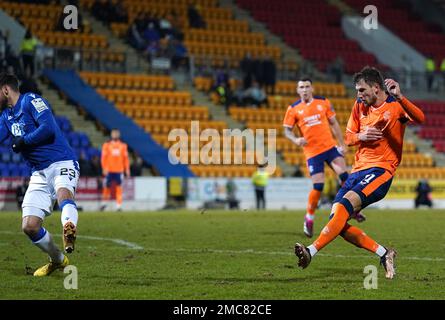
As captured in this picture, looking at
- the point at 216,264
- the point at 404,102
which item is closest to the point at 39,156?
the point at 216,264

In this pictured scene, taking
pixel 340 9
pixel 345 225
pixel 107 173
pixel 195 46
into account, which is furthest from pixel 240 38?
pixel 345 225

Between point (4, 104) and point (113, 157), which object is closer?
point (4, 104)

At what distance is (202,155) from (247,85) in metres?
6.52

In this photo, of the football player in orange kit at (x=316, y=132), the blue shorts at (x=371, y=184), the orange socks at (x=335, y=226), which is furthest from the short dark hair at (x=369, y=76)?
the football player in orange kit at (x=316, y=132)

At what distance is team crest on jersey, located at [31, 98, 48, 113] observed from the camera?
11039 mm

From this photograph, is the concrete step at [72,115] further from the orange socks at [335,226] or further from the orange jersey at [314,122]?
the orange socks at [335,226]

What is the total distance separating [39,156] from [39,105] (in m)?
0.60

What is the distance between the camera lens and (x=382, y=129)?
36.2 ft

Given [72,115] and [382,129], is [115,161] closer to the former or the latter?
[72,115]

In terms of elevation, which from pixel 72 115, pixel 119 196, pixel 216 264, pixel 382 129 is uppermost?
pixel 382 129

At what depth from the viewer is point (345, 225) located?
11188mm

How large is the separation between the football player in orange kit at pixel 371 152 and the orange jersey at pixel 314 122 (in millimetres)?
6735

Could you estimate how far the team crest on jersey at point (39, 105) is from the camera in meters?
11.0
